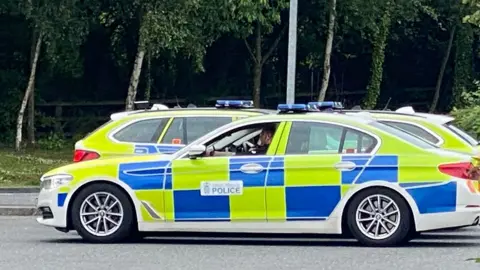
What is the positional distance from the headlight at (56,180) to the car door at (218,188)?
1.16 meters

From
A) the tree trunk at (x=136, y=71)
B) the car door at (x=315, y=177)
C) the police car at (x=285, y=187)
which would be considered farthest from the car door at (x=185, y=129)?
the tree trunk at (x=136, y=71)

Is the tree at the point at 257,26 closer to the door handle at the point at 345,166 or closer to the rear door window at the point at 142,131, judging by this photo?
the rear door window at the point at 142,131

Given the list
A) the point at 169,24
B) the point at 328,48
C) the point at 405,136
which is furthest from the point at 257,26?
the point at 405,136

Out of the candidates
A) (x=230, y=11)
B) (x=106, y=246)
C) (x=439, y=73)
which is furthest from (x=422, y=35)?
(x=106, y=246)

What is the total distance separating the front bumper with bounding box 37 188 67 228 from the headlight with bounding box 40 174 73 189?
6 centimetres

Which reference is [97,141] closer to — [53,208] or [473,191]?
[53,208]

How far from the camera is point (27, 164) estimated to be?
2597 centimetres

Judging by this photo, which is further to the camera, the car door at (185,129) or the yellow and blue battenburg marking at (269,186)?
the car door at (185,129)

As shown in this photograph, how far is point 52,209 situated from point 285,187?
104 inches

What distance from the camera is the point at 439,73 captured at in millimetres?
Answer: 38625

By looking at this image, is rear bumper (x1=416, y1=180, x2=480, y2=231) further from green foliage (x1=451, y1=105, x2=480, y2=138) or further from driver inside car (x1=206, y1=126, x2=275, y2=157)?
green foliage (x1=451, y1=105, x2=480, y2=138)

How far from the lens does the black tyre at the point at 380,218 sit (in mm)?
11711

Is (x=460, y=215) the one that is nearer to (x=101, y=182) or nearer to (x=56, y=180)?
(x=101, y=182)

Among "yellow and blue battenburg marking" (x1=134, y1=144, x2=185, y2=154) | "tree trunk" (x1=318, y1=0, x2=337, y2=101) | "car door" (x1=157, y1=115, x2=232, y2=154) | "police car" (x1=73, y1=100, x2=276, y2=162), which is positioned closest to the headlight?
"police car" (x1=73, y1=100, x2=276, y2=162)
